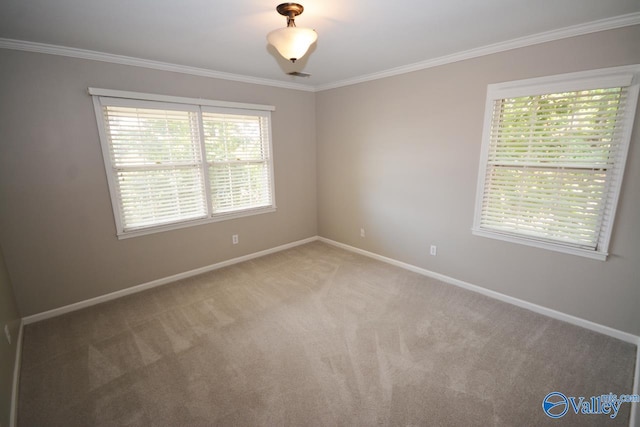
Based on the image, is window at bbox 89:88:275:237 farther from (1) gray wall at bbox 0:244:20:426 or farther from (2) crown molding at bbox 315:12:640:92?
(2) crown molding at bbox 315:12:640:92

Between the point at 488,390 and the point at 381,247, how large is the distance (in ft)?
7.37

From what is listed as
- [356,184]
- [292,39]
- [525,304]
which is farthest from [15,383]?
[525,304]

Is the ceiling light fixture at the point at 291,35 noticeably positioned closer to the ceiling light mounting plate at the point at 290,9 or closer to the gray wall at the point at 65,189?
the ceiling light mounting plate at the point at 290,9

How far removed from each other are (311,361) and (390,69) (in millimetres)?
3233

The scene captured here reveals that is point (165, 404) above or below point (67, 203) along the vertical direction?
below

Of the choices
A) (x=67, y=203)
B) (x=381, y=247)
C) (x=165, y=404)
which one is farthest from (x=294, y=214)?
(x=165, y=404)

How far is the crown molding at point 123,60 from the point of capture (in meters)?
2.33

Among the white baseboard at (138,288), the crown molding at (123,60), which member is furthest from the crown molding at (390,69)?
the white baseboard at (138,288)

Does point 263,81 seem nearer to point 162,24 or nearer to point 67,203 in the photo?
point 162,24

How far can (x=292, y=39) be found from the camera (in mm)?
1794

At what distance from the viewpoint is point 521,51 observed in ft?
8.20

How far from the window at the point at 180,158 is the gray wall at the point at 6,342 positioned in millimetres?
920

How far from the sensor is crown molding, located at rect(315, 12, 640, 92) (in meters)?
2.06

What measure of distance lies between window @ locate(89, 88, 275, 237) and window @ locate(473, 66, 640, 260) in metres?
2.81
